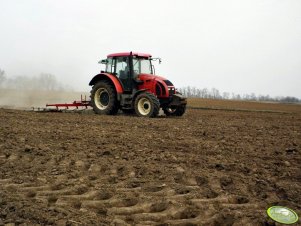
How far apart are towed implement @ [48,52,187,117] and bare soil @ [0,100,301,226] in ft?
16.0

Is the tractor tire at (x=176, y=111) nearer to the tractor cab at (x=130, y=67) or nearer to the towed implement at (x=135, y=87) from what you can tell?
the towed implement at (x=135, y=87)

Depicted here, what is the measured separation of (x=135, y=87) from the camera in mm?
13586

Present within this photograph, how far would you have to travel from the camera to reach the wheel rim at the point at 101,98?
47.5 feet

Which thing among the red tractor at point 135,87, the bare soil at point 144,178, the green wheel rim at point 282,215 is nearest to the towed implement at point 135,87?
the red tractor at point 135,87

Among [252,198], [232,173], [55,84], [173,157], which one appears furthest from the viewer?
[55,84]

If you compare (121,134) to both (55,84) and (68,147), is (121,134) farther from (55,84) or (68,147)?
Result: (55,84)

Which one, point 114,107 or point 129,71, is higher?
point 129,71

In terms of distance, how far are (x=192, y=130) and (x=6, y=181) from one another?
5.66m

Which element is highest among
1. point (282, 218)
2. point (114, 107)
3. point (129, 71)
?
point (129, 71)

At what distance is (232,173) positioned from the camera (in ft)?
17.0

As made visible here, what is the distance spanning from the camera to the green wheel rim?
3.57 metres

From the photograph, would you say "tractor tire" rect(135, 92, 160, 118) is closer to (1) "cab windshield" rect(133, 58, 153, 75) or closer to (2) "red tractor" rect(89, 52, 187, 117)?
(2) "red tractor" rect(89, 52, 187, 117)

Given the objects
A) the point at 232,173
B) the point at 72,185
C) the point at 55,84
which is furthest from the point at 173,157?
the point at 55,84

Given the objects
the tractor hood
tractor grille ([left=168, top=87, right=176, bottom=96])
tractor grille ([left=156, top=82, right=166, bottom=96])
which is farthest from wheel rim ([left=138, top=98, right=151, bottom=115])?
tractor grille ([left=168, top=87, right=176, bottom=96])
